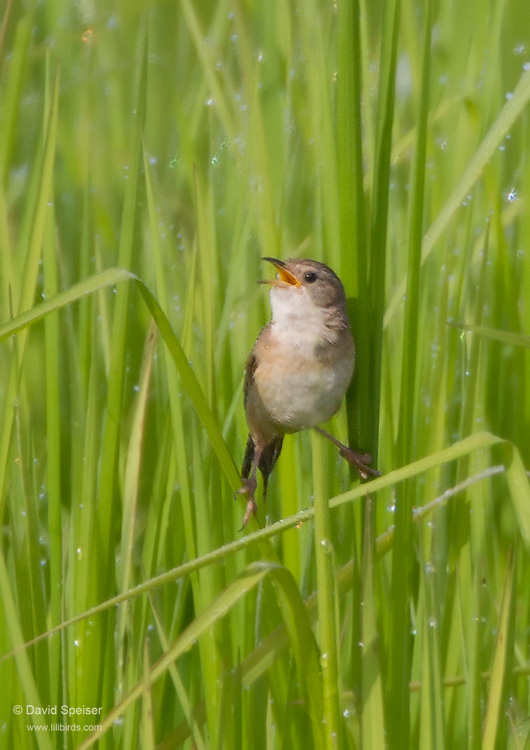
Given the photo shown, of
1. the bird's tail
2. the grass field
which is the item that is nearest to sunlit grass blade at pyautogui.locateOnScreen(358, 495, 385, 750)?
the grass field

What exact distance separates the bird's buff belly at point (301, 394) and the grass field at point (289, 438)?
4 cm

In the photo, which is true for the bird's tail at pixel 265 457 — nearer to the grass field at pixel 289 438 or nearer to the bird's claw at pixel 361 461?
the grass field at pixel 289 438

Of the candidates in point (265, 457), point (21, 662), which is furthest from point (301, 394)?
point (21, 662)

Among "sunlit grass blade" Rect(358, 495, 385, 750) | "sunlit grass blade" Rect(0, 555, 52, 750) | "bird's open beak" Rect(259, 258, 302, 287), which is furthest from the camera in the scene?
"bird's open beak" Rect(259, 258, 302, 287)

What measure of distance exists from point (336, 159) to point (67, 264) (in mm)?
1227

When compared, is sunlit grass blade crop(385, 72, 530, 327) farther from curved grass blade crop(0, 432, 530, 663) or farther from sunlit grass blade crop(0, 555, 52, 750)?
sunlit grass blade crop(0, 555, 52, 750)

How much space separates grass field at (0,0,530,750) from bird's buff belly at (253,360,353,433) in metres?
0.04

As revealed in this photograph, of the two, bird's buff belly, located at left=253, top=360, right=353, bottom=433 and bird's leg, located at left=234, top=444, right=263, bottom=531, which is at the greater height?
bird's buff belly, located at left=253, top=360, right=353, bottom=433

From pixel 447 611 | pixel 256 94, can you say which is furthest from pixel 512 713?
pixel 256 94

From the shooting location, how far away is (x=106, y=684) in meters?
1.88

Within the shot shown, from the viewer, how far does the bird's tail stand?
215 centimetres

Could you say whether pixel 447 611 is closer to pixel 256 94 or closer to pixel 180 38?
pixel 256 94

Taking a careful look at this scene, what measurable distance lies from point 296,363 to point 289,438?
0.19m

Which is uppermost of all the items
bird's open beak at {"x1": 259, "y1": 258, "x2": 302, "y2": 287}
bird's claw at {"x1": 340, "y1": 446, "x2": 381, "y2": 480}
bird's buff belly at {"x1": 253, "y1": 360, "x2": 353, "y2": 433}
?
bird's open beak at {"x1": 259, "y1": 258, "x2": 302, "y2": 287}
